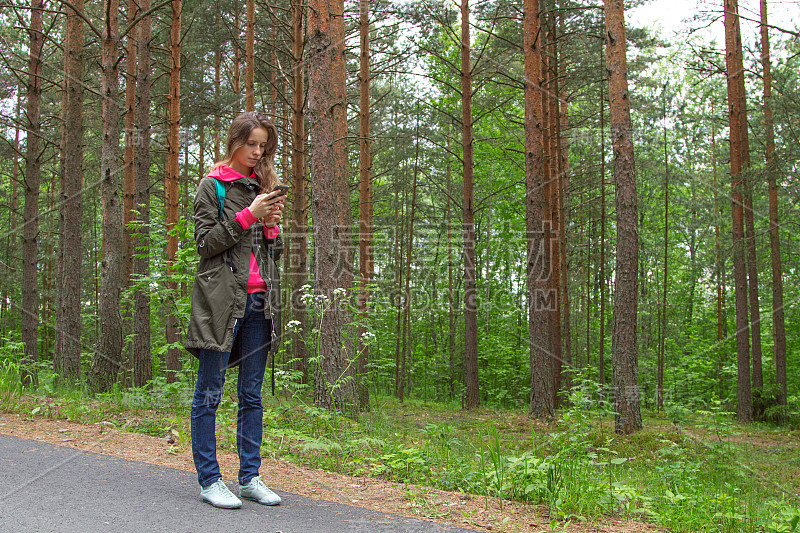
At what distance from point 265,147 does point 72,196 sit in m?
8.13

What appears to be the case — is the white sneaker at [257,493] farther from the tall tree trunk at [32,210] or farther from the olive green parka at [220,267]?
the tall tree trunk at [32,210]

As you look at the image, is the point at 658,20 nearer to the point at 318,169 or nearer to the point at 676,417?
the point at 676,417

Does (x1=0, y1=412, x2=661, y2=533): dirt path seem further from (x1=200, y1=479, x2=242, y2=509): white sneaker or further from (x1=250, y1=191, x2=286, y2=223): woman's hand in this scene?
(x1=250, y1=191, x2=286, y2=223): woman's hand

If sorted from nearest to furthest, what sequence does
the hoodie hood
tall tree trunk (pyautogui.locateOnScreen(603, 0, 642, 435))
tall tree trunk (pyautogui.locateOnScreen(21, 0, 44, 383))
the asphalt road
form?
the asphalt road
the hoodie hood
tall tree trunk (pyautogui.locateOnScreen(603, 0, 642, 435))
tall tree trunk (pyautogui.locateOnScreen(21, 0, 44, 383))

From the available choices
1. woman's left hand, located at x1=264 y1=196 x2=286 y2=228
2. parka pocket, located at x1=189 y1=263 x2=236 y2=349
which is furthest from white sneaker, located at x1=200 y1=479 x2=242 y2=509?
woman's left hand, located at x1=264 y1=196 x2=286 y2=228

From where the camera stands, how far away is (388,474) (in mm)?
4180

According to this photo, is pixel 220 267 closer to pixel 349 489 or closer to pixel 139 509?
pixel 139 509

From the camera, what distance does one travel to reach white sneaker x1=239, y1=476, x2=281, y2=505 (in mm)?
3199

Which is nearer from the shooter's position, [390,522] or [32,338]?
[390,522]

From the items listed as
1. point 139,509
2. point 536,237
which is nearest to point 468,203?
point 536,237

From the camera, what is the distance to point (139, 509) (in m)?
2.99

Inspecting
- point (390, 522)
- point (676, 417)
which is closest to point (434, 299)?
point (676, 417)

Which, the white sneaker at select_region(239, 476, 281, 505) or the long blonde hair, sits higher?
the long blonde hair

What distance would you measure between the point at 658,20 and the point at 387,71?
77.5ft
